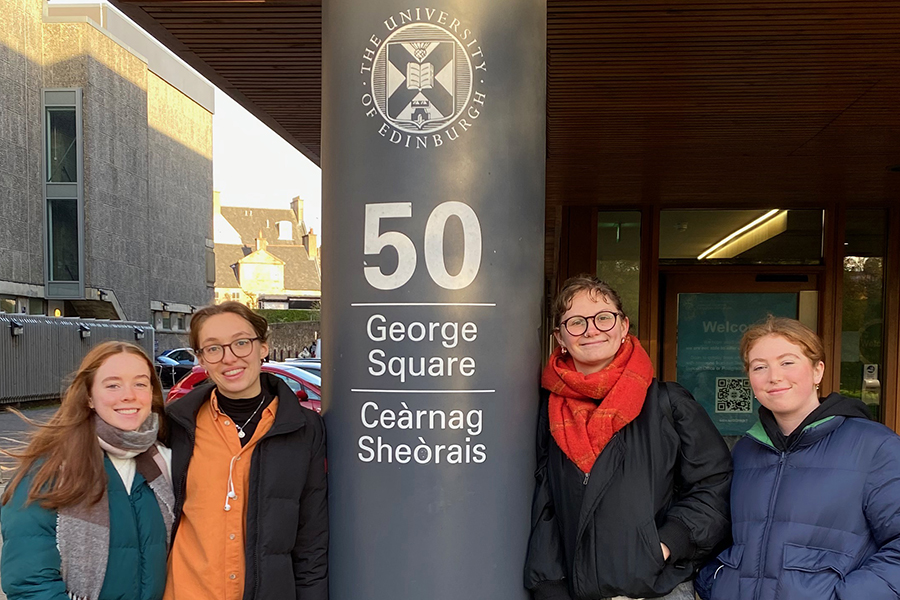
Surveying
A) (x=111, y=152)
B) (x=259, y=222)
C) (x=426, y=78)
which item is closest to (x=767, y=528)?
(x=426, y=78)

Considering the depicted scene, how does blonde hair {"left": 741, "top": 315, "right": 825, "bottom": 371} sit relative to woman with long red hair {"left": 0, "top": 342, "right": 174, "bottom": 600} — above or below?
above

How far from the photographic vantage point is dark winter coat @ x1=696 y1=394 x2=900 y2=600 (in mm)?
2240

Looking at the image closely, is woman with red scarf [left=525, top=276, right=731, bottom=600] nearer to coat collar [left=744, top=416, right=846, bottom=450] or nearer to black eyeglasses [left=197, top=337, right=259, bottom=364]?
coat collar [left=744, top=416, right=846, bottom=450]

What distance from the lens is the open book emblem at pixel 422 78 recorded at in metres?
2.57

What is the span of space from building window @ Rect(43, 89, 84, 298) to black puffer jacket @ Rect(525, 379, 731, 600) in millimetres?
30898

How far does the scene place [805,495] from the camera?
233 centimetres

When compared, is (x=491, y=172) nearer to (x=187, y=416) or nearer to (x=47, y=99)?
(x=187, y=416)

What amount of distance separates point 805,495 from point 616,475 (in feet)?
1.75

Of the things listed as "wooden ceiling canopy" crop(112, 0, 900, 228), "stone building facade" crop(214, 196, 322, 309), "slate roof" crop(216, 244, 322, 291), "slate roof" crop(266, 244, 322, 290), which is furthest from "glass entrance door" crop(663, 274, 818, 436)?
"slate roof" crop(266, 244, 322, 290)

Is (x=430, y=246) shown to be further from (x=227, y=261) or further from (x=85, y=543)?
(x=227, y=261)

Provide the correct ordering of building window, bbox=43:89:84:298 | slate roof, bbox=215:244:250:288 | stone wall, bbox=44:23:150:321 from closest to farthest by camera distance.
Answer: building window, bbox=43:89:84:298
stone wall, bbox=44:23:150:321
slate roof, bbox=215:244:250:288

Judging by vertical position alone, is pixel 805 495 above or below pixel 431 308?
below

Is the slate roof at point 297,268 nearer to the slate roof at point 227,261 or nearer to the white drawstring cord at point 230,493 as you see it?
the slate roof at point 227,261

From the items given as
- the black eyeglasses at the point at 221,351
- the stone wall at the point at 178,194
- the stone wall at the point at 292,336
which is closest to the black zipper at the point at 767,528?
the black eyeglasses at the point at 221,351
